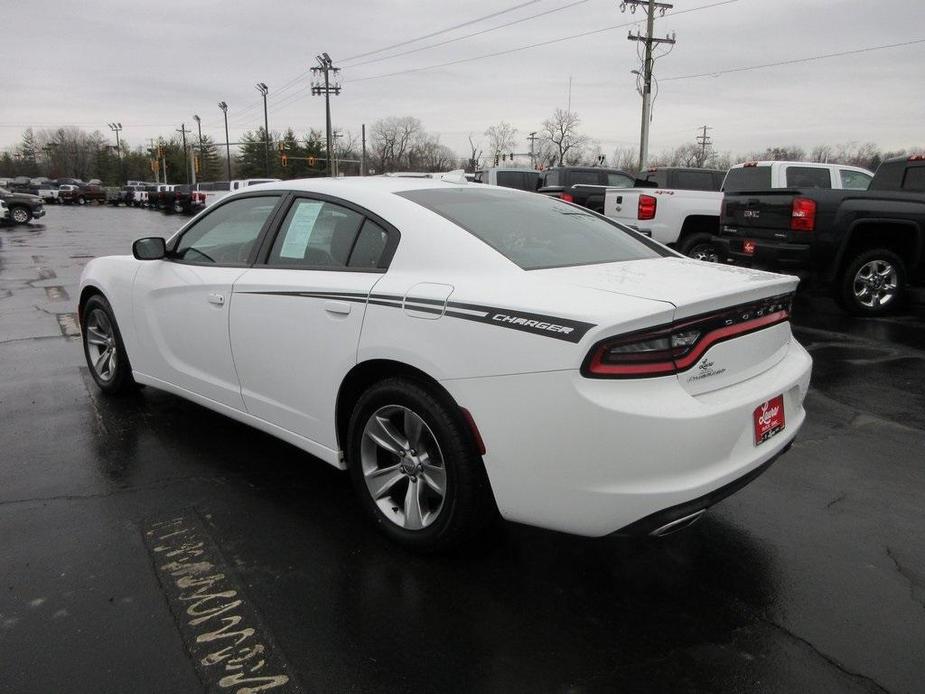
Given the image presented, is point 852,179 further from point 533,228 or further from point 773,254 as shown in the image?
point 533,228

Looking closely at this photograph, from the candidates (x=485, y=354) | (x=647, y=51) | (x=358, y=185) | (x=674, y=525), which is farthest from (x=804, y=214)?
(x=647, y=51)

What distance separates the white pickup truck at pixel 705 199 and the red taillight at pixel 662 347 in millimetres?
9329

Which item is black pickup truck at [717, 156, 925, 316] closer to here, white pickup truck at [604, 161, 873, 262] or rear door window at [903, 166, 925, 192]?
rear door window at [903, 166, 925, 192]

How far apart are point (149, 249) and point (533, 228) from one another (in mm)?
2491

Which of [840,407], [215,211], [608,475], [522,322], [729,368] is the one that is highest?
[215,211]

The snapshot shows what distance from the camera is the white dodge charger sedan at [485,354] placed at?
2.39 metres

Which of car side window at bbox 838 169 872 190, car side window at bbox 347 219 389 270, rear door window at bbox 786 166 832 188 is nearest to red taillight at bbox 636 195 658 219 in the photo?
rear door window at bbox 786 166 832 188

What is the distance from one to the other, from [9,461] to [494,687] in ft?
10.7

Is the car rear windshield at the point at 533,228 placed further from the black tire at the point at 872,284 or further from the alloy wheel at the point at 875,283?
the alloy wheel at the point at 875,283

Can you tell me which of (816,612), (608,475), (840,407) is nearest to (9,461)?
(608,475)

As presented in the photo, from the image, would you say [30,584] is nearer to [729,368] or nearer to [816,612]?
[729,368]

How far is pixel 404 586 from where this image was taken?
2824 mm

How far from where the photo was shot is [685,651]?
2.44 m

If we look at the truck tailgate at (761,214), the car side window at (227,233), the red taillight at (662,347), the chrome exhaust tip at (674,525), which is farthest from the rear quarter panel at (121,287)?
the truck tailgate at (761,214)
